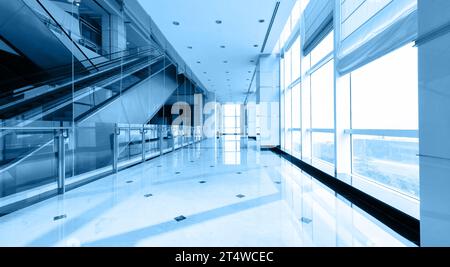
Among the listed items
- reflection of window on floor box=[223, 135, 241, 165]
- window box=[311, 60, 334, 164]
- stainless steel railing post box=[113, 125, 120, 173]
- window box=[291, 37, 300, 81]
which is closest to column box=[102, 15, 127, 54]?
stainless steel railing post box=[113, 125, 120, 173]

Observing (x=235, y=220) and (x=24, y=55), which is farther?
(x=24, y=55)

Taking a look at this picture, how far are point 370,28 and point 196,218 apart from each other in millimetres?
3265

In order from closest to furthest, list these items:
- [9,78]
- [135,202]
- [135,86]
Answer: [135,202], [9,78], [135,86]

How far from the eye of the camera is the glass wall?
91.3 inches

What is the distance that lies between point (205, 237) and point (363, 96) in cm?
347

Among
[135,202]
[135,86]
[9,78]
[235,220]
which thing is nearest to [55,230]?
[135,202]

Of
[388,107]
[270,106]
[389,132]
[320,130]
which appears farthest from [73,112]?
[270,106]

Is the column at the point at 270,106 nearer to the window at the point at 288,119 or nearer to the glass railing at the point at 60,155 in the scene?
the window at the point at 288,119

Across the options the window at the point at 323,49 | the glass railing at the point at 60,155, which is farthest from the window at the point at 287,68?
the glass railing at the point at 60,155

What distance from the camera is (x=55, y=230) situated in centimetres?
192

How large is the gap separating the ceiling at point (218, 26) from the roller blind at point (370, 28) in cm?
177

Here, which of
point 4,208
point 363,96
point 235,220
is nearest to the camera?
point 235,220
